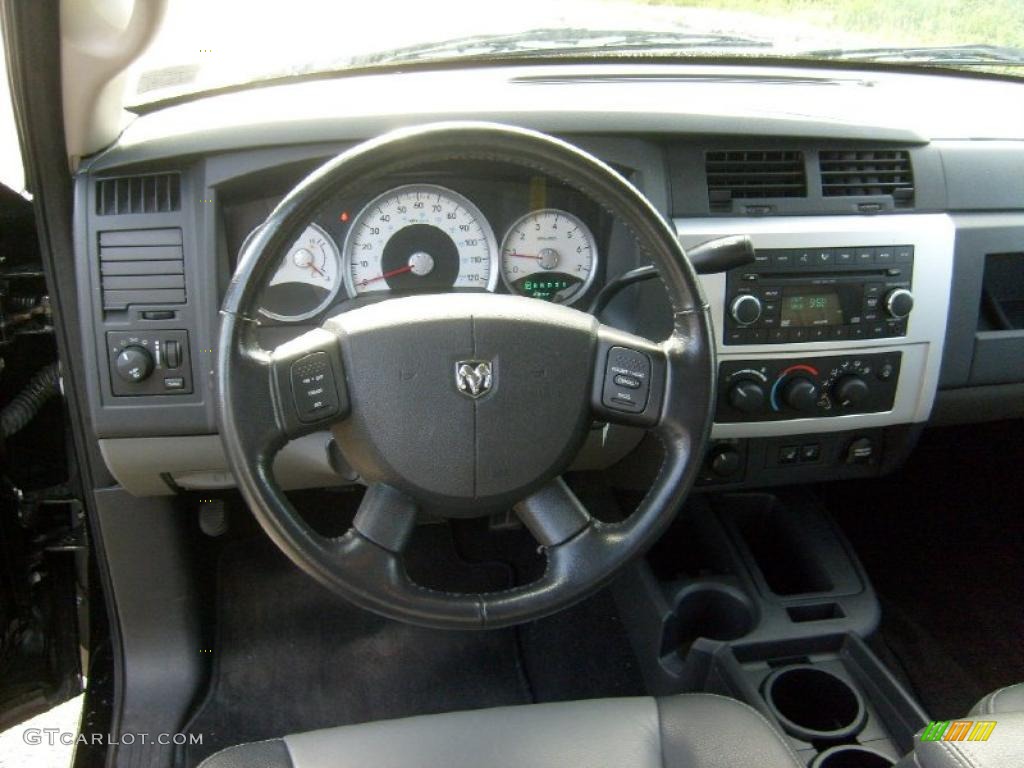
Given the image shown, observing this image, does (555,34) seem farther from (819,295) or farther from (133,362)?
(133,362)

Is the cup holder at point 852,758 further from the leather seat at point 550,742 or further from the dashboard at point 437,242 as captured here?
the dashboard at point 437,242

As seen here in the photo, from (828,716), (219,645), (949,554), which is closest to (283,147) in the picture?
(219,645)

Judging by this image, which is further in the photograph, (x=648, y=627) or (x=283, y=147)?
(x=648, y=627)

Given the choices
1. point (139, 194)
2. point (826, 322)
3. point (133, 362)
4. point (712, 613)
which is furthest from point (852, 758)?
point (139, 194)

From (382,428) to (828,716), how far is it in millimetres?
1090

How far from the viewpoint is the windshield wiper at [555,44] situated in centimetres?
181

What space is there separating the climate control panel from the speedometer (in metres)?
0.47

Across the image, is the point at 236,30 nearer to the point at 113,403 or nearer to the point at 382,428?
the point at 113,403

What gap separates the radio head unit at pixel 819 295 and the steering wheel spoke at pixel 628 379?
1.42ft

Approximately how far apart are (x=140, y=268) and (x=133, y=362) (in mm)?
144

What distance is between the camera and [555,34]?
185cm

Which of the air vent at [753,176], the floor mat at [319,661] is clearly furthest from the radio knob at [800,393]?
the floor mat at [319,661]

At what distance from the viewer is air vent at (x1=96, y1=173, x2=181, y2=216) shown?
146 cm

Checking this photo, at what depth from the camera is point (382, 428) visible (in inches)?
46.1
